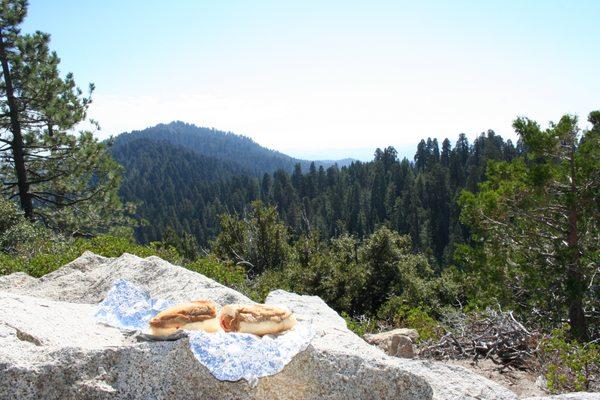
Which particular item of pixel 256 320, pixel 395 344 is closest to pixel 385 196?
pixel 395 344

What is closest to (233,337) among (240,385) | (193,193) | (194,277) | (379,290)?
(240,385)

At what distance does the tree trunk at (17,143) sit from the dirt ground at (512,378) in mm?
15707

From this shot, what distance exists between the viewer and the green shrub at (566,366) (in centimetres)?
494

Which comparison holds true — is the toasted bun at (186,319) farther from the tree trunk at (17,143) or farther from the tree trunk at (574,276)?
the tree trunk at (17,143)

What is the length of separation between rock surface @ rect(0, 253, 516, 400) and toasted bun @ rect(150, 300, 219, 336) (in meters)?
0.11

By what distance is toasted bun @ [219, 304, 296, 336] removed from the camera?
342cm

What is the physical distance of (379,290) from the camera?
1595cm

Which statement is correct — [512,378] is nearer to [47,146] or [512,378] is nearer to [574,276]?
[574,276]

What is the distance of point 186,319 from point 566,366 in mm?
4650

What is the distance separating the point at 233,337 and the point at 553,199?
37.3ft

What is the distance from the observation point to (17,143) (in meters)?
17.2

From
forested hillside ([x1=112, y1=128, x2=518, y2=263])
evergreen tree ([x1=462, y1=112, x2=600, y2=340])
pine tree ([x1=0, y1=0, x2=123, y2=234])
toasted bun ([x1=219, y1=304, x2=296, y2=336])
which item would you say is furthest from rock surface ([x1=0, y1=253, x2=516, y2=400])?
forested hillside ([x1=112, y1=128, x2=518, y2=263])

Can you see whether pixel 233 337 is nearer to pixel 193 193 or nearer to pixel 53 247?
pixel 53 247

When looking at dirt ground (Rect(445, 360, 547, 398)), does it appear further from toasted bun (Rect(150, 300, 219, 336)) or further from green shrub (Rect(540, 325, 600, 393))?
toasted bun (Rect(150, 300, 219, 336))
